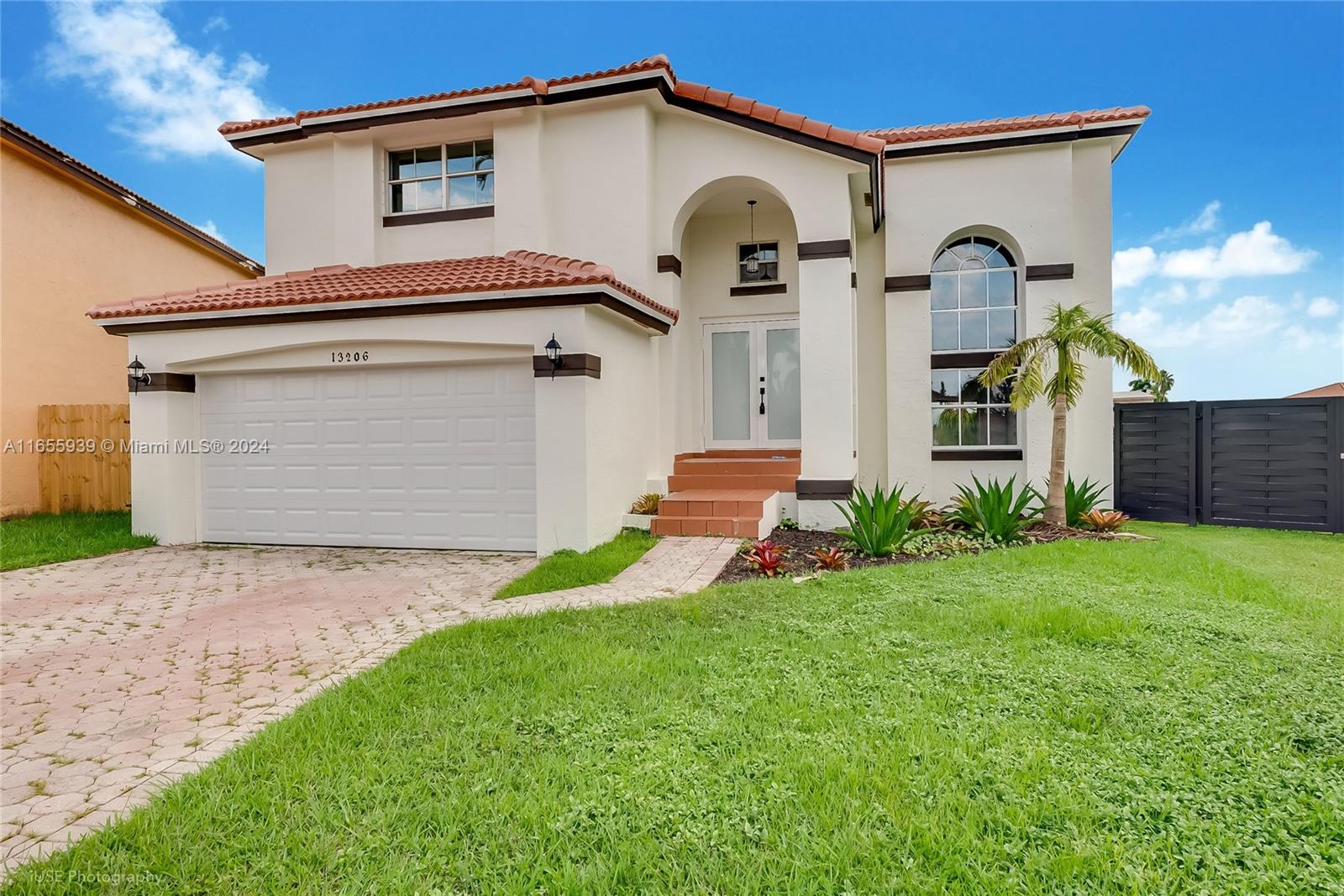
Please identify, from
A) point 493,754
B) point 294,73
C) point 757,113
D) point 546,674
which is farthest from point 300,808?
point 294,73

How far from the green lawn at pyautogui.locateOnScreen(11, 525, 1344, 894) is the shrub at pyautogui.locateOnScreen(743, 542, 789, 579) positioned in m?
2.25

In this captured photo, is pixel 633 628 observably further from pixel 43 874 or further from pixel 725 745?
pixel 43 874

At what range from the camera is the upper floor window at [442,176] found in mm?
12102

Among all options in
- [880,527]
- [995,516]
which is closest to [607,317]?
[880,527]

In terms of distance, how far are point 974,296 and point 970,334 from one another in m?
0.72

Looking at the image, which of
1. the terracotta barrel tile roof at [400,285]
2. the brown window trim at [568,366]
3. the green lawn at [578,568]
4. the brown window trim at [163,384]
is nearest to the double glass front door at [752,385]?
the terracotta barrel tile roof at [400,285]

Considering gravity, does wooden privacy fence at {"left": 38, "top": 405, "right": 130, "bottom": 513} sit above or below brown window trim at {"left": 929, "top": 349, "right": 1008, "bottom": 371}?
below

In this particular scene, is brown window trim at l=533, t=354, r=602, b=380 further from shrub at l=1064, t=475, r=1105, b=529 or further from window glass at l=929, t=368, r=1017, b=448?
shrub at l=1064, t=475, r=1105, b=529

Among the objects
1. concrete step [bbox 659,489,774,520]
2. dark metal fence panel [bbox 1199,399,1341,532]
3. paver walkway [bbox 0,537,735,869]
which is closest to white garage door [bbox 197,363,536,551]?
paver walkway [bbox 0,537,735,869]

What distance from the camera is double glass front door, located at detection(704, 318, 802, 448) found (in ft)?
41.0

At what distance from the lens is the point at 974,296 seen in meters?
12.9

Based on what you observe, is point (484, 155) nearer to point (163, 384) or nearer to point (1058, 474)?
point (163, 384)

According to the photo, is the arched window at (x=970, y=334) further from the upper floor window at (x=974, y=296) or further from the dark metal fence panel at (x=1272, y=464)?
the dark metal fence panel at (x=1272, y=464)

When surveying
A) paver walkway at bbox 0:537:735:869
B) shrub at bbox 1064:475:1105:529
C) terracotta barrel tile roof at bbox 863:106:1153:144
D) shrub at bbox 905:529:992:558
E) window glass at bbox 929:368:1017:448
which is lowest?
paver walkway at bbox 0:537:735:869
